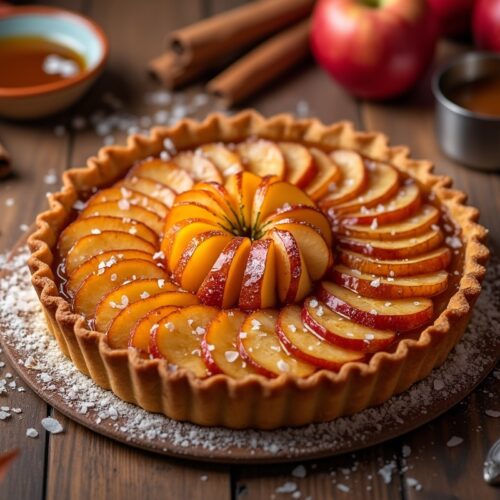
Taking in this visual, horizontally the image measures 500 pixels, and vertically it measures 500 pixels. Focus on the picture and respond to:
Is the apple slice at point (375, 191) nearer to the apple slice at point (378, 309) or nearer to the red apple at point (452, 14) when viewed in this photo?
the apple slice at point (378, 309)

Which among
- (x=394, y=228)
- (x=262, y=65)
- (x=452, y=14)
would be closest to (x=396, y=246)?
(x=394, y=228)

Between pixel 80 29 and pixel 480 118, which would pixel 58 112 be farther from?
pixel 480 118

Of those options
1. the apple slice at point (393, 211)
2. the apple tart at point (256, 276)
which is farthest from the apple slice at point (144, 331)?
the apple slice at point (393, 211)

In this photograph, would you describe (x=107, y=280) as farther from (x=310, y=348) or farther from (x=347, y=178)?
(x=347, y=178)

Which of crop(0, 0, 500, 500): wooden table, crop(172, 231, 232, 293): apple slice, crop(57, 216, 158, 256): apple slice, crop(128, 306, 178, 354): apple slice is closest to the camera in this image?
crop(0, 0, 500, 500): wooden table

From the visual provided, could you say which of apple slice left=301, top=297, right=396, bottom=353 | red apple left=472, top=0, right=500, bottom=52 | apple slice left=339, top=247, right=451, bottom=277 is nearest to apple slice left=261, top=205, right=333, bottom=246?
apple slice left=339, top=247, right=451, bottom=277

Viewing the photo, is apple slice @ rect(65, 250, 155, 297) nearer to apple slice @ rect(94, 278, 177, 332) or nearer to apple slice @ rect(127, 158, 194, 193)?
apple slice @ rect(94, 278, 177, 332)
